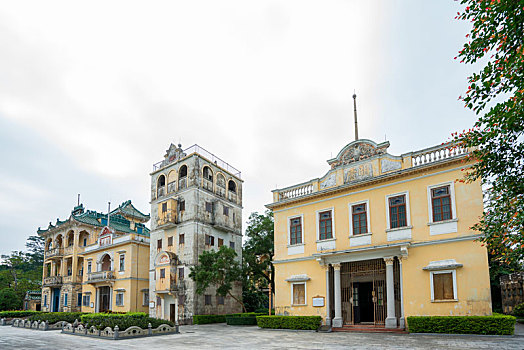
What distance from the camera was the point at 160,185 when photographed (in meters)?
34.8

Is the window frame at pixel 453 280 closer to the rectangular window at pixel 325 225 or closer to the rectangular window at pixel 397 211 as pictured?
the rectangular window at pixel 397 211

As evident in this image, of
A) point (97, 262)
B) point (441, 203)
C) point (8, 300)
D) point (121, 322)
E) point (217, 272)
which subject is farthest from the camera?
point (8, 300)

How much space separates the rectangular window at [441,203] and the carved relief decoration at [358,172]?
333cm

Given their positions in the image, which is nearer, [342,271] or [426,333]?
[426,333]

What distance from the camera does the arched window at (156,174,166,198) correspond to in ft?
113

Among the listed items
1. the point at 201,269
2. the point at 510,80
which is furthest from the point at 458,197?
the point at 201,269

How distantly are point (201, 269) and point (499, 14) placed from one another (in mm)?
23560

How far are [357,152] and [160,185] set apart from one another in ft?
65.8

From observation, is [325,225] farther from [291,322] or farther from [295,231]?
[291,322]

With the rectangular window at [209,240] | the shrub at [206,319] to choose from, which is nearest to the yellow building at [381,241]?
the shrub at [206,319]

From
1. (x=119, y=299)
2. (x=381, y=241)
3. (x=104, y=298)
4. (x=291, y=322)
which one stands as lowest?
(x=104, y=298)

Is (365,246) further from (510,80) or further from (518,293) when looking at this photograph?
(510,80)

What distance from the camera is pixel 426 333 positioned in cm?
1591

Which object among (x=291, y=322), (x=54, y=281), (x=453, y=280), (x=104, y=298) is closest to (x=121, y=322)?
(x=291, y=322)
